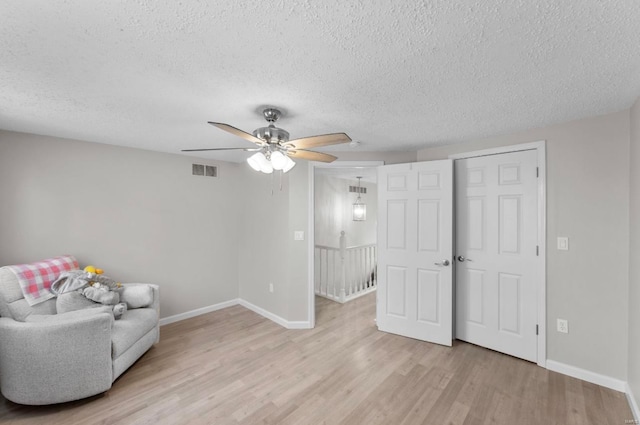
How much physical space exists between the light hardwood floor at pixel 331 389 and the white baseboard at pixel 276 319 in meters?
0.30

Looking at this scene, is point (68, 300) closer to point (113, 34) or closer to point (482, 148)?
point (113, 34)

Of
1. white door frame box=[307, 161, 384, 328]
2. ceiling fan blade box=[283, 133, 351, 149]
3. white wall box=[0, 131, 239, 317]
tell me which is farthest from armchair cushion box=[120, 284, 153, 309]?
ceiling fan blade box=[283, 133, 351, 149]

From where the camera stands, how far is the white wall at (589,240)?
2.19 m

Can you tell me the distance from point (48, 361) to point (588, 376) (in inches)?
170

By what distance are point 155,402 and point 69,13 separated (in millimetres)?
2528

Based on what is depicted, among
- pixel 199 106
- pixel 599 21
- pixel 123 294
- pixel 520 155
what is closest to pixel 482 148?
pixel 520 155

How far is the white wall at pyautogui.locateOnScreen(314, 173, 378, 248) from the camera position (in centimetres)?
541

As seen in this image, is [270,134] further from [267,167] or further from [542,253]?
[542,253]

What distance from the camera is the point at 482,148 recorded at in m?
2.90

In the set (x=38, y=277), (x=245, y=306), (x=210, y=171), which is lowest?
(x=245, y=306)

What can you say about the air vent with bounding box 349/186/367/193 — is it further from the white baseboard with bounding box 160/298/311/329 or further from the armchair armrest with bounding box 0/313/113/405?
the armchair armrest with bounding box 0/313/113/405

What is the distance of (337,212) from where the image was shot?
19.0ft

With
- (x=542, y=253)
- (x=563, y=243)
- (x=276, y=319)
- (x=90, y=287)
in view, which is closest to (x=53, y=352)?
(x=90, y=287)

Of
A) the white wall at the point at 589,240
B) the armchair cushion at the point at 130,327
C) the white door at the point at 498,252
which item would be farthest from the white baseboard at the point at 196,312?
the white wall at the point at 589,240
